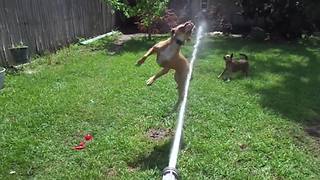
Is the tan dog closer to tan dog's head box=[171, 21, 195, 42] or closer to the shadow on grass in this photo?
tan dog's head box=[171, 21, 195, 42]

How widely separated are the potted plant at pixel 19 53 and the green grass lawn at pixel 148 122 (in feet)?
0.93

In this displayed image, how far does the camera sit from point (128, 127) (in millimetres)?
4848

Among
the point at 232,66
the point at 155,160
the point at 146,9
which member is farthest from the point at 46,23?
the point at 155,160

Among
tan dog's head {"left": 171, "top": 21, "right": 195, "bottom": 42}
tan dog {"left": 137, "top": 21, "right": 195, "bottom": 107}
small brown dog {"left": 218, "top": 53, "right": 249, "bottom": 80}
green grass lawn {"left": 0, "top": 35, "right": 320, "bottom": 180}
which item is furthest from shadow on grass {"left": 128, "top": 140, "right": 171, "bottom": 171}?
small brown dog {"left": 218, "top": 53, "right": 249, "bottom": 80}

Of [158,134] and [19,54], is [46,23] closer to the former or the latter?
[19,54]

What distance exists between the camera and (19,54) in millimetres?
8281

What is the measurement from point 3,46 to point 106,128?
4198 millimetres

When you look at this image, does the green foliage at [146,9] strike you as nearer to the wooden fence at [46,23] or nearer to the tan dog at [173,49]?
the wooden fence at [46,23]

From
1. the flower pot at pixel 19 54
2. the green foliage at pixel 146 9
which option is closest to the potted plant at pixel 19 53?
the flower pot at pixel 19 54

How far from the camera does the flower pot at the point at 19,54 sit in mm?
8211

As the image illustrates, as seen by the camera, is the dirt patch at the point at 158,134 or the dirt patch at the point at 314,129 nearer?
the dirt patch at the point at 158,134

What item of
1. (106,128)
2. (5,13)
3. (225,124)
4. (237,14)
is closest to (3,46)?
(5,13)

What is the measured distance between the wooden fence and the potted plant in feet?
0.30

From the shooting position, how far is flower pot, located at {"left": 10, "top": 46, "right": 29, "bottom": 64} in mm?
8211
